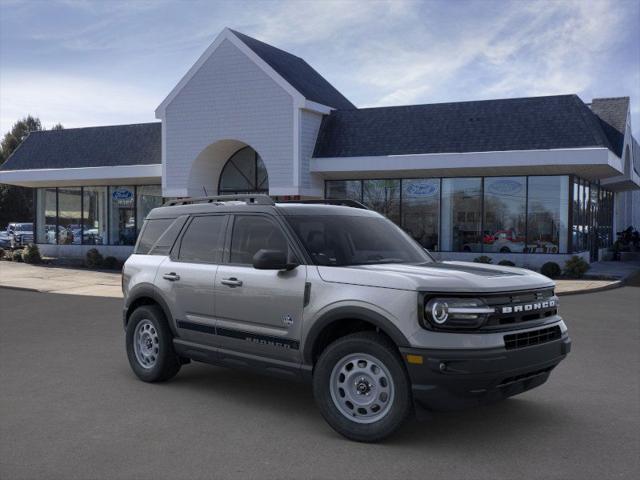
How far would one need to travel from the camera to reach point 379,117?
23578 mm

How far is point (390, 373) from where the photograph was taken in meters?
5.05

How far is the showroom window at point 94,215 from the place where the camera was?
29281 millimetres

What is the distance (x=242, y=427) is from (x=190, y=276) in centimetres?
181

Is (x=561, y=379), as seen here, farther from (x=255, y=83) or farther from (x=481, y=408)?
(x=255, y=83)

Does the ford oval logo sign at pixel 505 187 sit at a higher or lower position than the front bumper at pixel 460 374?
higher

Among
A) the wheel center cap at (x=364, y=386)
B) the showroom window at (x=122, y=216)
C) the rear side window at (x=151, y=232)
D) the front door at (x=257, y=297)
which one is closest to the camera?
the wheel center cap at (x=364, y=386)

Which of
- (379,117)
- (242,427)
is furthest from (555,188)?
(242,427)

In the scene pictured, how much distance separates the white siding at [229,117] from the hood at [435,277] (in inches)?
689

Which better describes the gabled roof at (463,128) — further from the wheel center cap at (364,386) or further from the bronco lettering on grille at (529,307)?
the wheel center cap at (364,386)

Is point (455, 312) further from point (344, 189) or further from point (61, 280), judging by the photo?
point (344, 189)

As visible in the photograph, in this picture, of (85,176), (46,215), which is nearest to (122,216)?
(85,176)

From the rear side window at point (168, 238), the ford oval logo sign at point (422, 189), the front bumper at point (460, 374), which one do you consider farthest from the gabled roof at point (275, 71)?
the front bumper at point (460, 374)

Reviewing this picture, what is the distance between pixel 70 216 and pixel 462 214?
58.7 feet

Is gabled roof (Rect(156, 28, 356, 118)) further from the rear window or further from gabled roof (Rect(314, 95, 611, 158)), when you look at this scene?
the rear window
